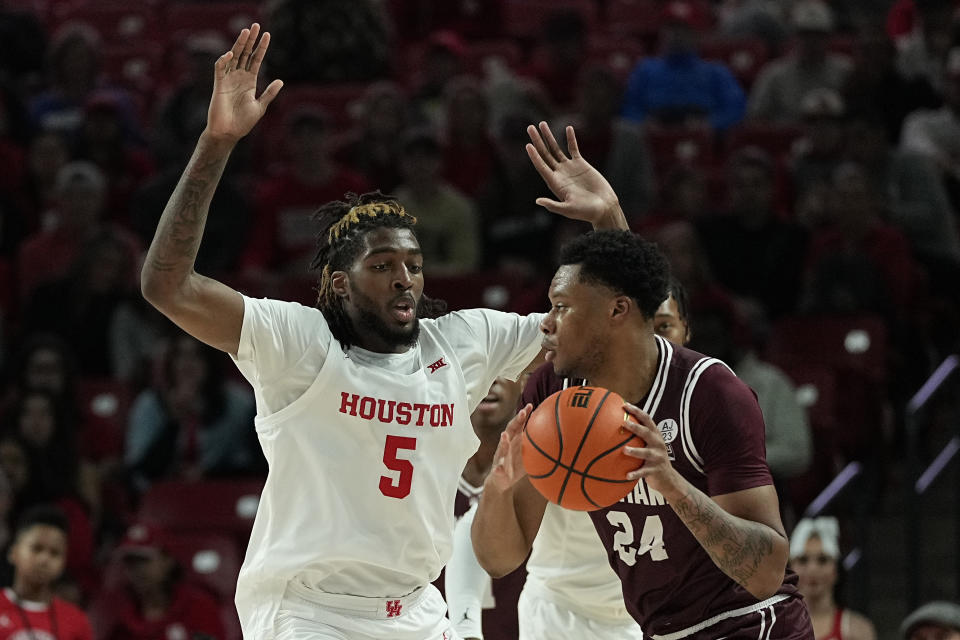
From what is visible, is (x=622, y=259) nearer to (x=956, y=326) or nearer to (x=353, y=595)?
(x=353, y=595)

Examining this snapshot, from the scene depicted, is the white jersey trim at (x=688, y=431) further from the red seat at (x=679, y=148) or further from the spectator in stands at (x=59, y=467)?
the red seat at (x=679, y=148)

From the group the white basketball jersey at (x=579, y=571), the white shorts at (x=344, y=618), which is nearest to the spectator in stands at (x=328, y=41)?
the white basketball jersey at (x=579, y=571)

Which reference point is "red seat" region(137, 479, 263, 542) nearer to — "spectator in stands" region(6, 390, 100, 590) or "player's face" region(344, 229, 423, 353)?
"spectator in stands" region(6, 390, 100, 590)

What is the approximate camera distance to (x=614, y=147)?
10062 mm

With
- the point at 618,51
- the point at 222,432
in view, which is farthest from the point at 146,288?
the point at 618,51

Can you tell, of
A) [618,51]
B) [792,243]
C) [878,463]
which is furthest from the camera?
[618,51]

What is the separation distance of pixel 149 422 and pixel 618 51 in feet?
17.3

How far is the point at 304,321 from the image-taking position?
14.8 feet

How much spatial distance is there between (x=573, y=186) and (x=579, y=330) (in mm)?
1011

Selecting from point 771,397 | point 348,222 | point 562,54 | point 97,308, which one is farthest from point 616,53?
point 348,222

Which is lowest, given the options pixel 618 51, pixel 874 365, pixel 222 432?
pixel 222 432

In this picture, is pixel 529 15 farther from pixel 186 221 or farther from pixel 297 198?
pixel 186 221

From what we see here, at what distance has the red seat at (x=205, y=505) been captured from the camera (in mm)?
8219

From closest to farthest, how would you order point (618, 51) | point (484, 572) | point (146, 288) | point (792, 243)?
point (146, 288) < point (484, 572) < point (792, 243) < point (618, 51)
